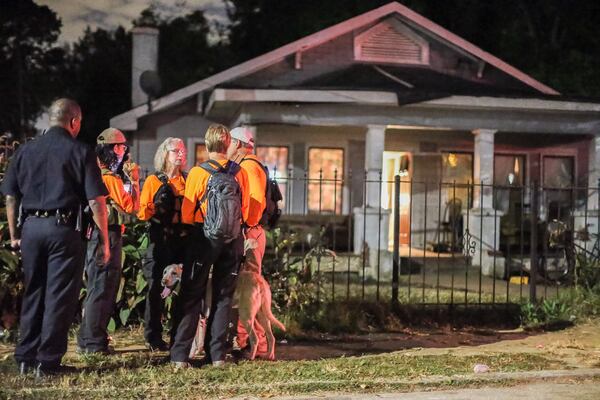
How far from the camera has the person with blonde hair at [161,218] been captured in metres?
6.05

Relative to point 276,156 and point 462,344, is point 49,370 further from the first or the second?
point 276,156

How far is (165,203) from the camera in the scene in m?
6.03

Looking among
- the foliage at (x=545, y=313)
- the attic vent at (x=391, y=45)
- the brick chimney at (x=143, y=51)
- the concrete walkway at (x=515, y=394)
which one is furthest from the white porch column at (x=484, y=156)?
the concrete walkway at (x=515, y=394)

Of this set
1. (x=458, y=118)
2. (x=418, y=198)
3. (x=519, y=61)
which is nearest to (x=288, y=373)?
(x=458, y=118)

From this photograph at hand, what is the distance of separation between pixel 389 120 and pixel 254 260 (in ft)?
25.5

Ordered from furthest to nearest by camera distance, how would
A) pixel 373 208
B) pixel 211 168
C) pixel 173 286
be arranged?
pixel 373 208, pixel 173 286, pixel 211 168

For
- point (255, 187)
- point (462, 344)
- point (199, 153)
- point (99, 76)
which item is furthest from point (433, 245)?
point (99, 76)

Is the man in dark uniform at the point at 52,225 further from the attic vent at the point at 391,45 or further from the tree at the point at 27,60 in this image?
the tree at the point at 27,60

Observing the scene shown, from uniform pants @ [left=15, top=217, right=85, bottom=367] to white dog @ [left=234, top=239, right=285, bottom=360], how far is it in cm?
131

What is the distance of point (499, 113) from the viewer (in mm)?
13883

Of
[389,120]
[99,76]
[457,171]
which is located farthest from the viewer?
[99,76]

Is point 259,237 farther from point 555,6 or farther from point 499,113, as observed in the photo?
point 555,6

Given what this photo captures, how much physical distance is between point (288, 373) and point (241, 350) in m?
0.73

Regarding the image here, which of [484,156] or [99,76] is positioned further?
[99,76]
